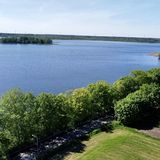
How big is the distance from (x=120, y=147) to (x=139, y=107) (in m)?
16.1

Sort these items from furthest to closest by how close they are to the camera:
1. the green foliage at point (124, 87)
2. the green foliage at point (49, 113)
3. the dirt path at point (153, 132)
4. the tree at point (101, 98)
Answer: the green foliage at point (124, 87)
the tree at point (101, 98)
the dirt path at point (153, 132)
the green foliage at point (49, 113)

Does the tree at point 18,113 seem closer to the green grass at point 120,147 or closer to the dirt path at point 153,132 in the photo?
the green grass at point 120,147

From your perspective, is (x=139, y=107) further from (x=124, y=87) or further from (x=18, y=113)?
(x=18, y=113)

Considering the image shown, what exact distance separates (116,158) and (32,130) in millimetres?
12959

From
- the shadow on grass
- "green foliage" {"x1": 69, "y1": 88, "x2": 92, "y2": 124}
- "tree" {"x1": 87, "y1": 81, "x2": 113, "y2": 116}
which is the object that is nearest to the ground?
the shadow on grass

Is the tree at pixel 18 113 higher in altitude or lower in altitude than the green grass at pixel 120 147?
higher

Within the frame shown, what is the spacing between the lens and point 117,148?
5550cm

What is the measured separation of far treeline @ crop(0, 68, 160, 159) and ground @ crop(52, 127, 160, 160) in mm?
5458

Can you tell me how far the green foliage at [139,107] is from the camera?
69188 millimetres

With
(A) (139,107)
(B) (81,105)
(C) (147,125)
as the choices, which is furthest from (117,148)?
(A) (139,107)

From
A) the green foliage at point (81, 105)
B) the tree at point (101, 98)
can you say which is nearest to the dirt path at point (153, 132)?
the green foliage at point (81, 105)

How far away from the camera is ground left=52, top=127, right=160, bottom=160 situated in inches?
2069

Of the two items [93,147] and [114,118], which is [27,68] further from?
[93,147]

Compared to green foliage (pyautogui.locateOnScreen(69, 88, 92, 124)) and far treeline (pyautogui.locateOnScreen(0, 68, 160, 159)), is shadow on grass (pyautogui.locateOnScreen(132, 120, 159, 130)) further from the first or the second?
green foliage (pyautogui.locateOnScreen(69, 88, 92, 124))
